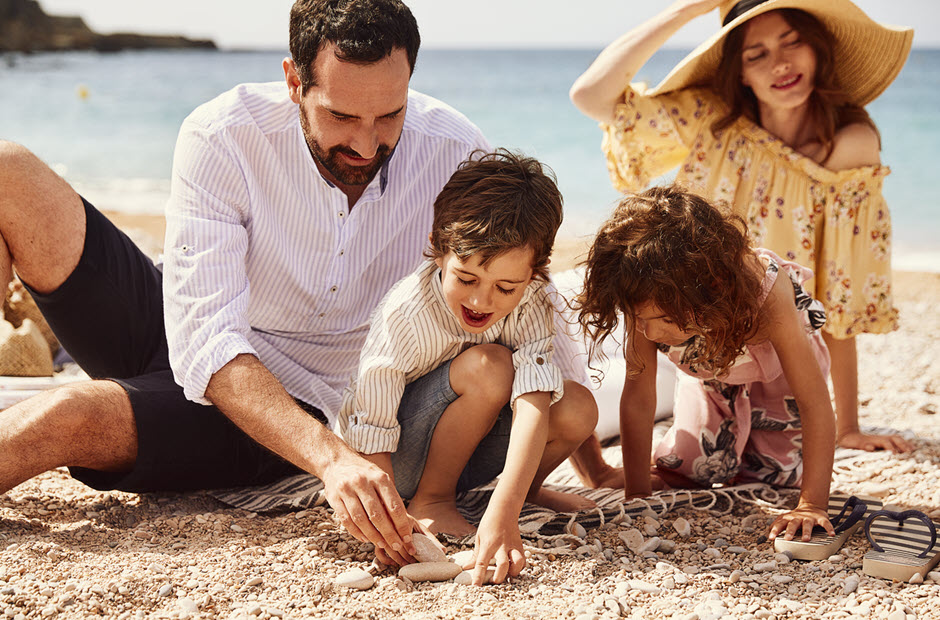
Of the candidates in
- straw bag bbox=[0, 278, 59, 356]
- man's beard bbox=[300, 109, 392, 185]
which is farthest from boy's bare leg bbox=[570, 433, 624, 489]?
straw bag bbox=[0, 278, 59, 356]

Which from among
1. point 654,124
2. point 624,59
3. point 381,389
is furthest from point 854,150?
point 381,389

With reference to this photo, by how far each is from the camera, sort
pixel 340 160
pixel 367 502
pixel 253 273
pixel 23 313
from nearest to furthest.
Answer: pixel 367 502 < pixel 340 160 < pixel 253 273 < pixel 23 313

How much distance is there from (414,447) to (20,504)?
1.19m

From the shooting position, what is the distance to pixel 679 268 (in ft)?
7.97

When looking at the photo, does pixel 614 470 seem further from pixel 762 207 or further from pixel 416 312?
pixel 762 207

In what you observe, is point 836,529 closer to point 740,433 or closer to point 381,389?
point 740,433

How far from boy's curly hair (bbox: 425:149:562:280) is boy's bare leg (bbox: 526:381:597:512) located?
0.36 metres

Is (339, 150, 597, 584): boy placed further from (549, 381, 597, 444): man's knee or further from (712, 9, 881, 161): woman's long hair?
(712, 9, 881, 161): woman's long hair

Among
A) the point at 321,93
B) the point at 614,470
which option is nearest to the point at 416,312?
the point at 321,93

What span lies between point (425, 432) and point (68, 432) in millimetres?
987

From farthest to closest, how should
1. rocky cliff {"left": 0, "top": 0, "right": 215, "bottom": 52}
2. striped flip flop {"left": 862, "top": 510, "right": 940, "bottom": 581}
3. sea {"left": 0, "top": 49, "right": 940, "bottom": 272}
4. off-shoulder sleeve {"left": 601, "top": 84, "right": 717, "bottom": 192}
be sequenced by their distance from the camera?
1. rocky cliff {"left": 0, "top": 0, "right": 215, "bottom": 52}
2. sea {"left": 0, "top": 49, "right": 940, "bottom": 272}
3. off-shoulder sleeve {"left": 601, "top": 84, "right": 717, "bottom": 192}
4. striped flip flop {"left": 862, "top": 510, "right": 940, "bottom": 581}

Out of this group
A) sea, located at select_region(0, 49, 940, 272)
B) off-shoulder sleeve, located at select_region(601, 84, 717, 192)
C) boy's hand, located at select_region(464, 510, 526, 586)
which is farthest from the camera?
sea, located at select_region(0, 49, 940, 272)

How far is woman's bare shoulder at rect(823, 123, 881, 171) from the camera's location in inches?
139

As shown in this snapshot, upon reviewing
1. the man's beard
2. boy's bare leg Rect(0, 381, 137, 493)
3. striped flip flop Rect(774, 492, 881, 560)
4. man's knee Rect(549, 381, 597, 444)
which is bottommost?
striped flip flop Rect(774, 492, 881, 560)
